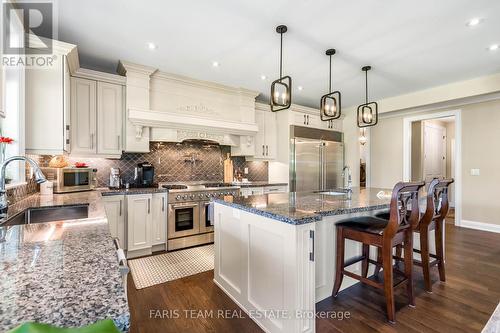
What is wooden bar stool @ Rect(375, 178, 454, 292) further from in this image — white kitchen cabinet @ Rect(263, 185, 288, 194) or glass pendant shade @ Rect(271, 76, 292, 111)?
white kitchen cabinet @ Rect(263, 185, 288, 194)

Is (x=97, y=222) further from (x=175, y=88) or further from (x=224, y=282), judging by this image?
(x=175, y=88)

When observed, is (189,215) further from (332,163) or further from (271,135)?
(332,163)

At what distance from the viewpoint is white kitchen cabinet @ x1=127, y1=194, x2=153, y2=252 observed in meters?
2.96

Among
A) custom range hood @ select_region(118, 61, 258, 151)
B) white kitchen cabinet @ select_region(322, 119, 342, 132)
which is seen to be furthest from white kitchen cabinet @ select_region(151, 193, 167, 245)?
white kitchen cabinet @ select_region(322, 119, 342, 132)

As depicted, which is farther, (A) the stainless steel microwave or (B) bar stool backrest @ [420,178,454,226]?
(A) the stainless steel microwave

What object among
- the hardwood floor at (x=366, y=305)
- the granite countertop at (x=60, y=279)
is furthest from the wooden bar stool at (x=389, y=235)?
the granite countertop at (x=60, y=279)

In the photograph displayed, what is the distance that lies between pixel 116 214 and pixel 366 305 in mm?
2813

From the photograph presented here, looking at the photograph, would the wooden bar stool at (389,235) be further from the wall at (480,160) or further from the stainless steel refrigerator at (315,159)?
the wall at (480,160)

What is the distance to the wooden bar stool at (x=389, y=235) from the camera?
1727 mm

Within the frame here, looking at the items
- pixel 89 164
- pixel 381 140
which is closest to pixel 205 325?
pixel 89 164

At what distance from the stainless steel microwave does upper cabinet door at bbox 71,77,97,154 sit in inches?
12.8

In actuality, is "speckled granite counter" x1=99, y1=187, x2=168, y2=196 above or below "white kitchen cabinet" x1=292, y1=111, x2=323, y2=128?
below

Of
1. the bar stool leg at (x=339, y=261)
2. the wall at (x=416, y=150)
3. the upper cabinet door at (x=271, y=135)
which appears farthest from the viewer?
the wall at (x=416, y=150)

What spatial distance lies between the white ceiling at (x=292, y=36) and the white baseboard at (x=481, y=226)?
2645mm
